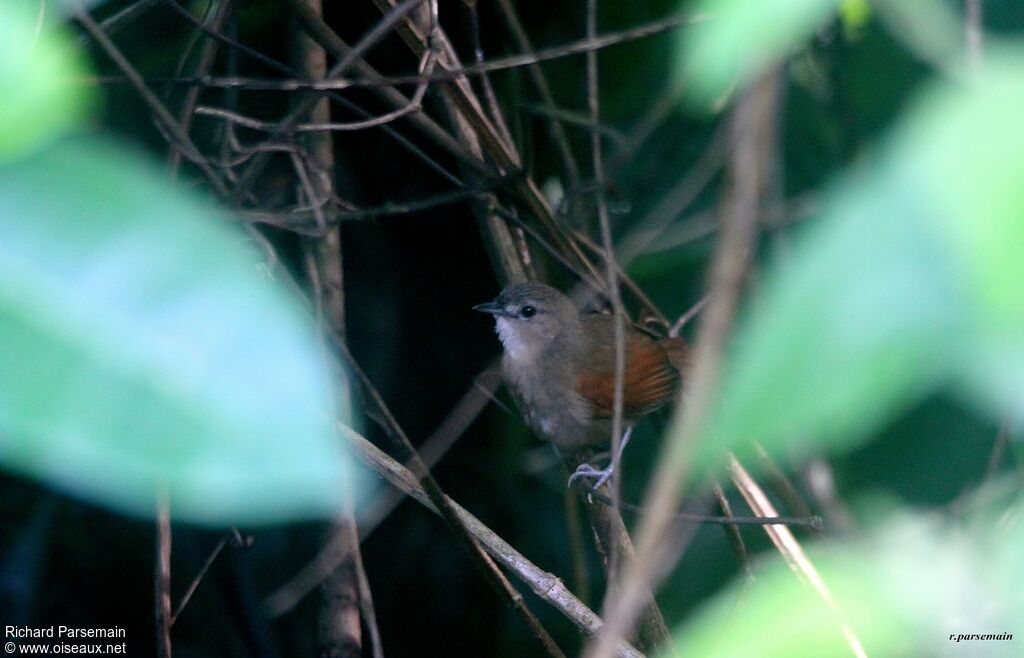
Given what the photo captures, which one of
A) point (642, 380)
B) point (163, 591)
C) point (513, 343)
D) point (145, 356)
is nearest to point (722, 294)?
point (145, 356)

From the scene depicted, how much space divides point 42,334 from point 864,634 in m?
0.52

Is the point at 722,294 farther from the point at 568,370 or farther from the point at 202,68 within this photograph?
the point at 568,370

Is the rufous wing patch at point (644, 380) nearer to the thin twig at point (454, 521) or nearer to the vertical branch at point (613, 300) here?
the thin twig at point (454, 521)

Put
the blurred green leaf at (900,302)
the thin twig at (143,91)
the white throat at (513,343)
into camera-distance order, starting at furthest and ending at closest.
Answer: the white throat at (513,343) → the thin twig at (143,91) → the blurred green leaf at (900,302)

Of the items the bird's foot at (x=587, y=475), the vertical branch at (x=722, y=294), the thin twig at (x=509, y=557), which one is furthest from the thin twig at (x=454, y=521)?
the vertical branch at (x=722, y=294)

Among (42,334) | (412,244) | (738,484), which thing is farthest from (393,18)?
(412,244)

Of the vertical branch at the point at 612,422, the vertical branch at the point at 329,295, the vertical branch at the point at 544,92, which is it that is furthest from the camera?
the vertical branch at the point at 544,92

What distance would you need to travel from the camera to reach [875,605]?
2.08 ft

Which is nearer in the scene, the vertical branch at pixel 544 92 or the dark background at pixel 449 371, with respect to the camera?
the vertical branch at pixel 544 92

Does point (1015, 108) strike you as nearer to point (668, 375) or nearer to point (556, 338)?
point (668, 375)

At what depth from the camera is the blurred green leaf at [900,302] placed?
47 centimetres

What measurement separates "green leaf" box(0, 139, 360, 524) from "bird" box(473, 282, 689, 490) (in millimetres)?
2580

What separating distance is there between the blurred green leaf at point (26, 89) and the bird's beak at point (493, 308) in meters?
2.75

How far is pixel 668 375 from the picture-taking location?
330cm
